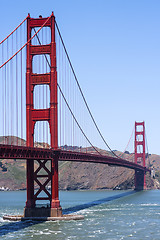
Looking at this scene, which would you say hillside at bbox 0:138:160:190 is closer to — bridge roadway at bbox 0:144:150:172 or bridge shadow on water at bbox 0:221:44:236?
bridge roadway at bbox 0:144:150:172

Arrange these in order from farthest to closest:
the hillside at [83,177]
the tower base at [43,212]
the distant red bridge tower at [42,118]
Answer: the hillside at [83,177] → the distant red bridge tower at [42,118] → the tower base at [43,212]

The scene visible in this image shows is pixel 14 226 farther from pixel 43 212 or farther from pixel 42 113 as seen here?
pixel 42 113

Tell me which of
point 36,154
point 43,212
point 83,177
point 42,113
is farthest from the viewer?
point 83,177

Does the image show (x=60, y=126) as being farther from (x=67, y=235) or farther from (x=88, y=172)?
(x=88, y=172)

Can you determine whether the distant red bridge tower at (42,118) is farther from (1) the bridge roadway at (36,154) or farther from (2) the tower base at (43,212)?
(1) the bridge roadway at (36,154)

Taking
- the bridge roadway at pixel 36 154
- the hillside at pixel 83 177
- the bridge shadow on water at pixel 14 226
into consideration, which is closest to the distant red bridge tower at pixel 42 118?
the bridge roadway at pixel 36 154

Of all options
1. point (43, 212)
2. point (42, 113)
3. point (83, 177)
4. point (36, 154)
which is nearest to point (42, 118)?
point (42, 113)

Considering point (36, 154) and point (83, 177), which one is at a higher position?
point (83, 177)

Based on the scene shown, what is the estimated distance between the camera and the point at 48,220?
56469 mm

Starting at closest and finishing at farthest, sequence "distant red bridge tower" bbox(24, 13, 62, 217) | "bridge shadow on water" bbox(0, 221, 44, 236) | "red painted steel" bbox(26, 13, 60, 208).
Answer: "bridge shadow on water" bbox(0, 221, 44, 236), "distant red bridge tower" bbox(24, 13, 62, 217), "red painted steel" bbox(26, 13, 60, 208)

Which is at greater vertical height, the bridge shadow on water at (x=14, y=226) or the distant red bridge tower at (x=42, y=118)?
the distant red bridge tower at (x=42, y=118)

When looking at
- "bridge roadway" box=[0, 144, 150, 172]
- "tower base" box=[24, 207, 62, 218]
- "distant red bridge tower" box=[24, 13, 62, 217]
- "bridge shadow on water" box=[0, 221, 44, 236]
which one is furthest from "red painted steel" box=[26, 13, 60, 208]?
"bridge shadow on water" box=[0, 221, 44, 236]

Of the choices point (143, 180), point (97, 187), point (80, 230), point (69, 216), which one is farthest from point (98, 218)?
point (97, 187)

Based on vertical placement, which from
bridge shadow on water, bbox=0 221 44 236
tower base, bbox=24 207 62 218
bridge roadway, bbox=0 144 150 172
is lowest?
bridge shadow on water, bbox=0 221 44 236
